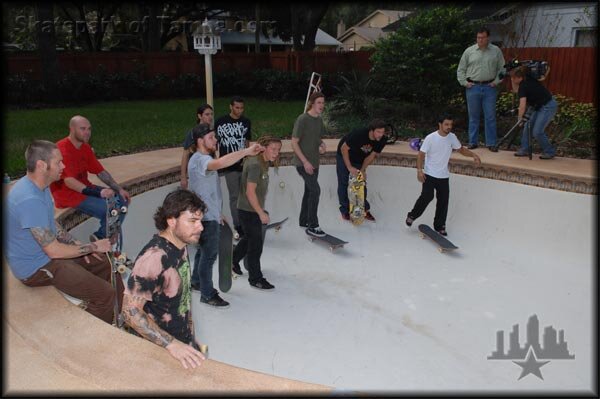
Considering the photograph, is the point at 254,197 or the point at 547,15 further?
the point at 547,15

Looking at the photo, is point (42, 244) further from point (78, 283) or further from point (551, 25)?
point (551, 25)

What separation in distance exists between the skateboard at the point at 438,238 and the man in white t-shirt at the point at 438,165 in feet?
0.55

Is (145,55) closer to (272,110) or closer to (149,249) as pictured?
(272,110)

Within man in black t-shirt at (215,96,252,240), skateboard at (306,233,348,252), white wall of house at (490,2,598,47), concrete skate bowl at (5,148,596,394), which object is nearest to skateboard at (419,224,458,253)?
concrete skate bowl at (5,148,596,394)

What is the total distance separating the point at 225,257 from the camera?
5500 millimetres

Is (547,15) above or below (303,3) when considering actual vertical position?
below

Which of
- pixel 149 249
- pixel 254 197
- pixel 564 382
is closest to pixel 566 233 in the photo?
pixel 564 382

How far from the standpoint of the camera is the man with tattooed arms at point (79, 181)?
5.49 m

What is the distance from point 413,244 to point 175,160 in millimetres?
4176

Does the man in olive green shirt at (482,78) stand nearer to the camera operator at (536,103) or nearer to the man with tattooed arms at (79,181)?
the camera operator at (536,103)

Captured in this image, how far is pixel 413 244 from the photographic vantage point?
722 cm

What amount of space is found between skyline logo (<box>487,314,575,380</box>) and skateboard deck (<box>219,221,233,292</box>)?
278 centimetres

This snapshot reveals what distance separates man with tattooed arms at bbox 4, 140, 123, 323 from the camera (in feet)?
11.2

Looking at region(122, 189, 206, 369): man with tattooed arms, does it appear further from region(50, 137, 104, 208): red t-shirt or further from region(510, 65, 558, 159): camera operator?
region(510, 65, 558, 159): camera operator
